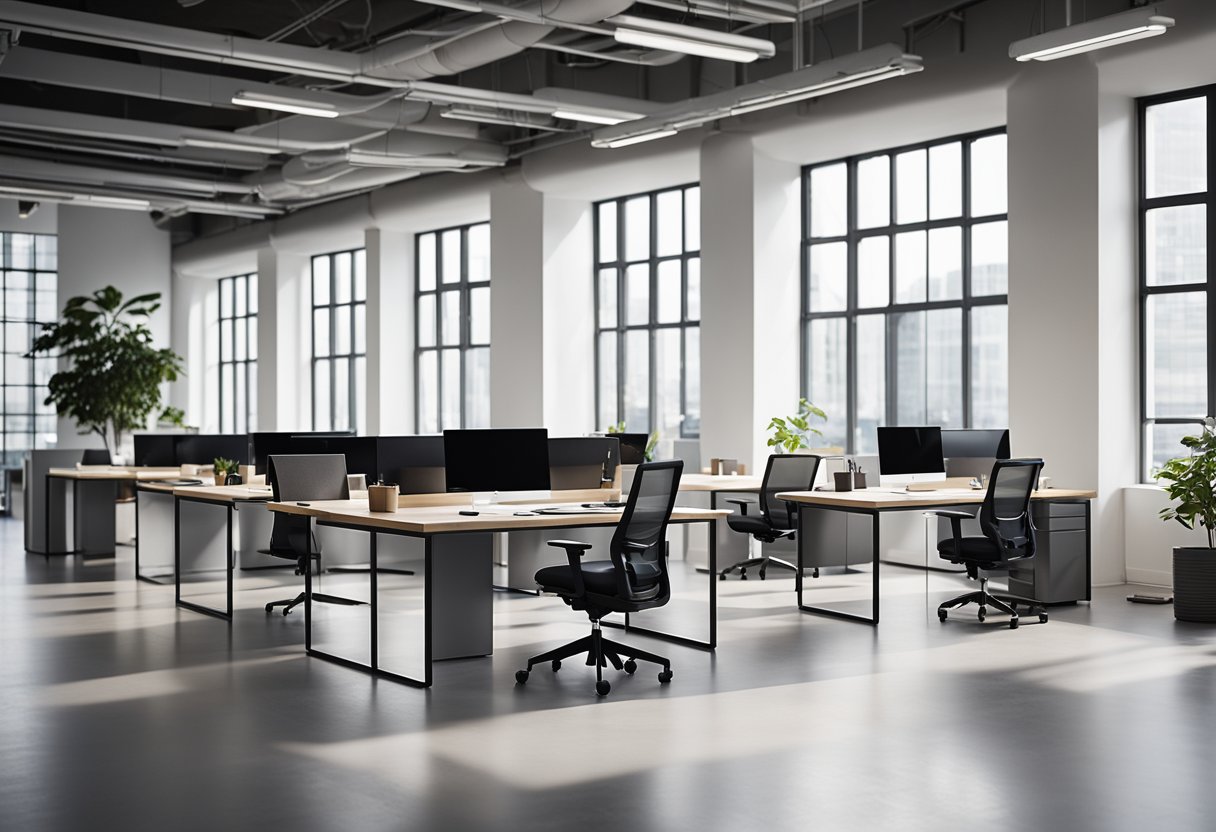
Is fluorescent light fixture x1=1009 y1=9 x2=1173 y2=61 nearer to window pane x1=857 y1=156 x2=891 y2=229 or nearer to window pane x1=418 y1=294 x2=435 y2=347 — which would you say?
window pane x1=857 y1=156 x2=891 y2=229

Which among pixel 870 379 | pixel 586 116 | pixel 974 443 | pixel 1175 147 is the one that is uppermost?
pixel 586 116

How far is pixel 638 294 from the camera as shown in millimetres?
14516

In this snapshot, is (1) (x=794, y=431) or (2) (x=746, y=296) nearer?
(2) (x=746, y=296)

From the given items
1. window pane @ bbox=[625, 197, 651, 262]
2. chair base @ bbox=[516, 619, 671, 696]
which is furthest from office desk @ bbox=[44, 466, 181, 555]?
chair base @ bbox=[516, 619, 671, 696]

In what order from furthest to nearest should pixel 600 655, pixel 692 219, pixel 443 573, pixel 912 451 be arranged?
pixel 692 219 → pixel 912 451 → pixel 443 573 → pixel 600 655

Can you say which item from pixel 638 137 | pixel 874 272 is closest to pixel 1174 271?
pixel 874 272

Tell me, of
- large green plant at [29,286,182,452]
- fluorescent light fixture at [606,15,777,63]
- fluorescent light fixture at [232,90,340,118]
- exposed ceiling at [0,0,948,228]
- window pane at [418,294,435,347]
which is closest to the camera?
fluorescent light fixture at [606,15,777,63]

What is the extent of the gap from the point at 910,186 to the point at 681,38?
4.13m

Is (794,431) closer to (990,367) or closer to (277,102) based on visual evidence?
(990,367)

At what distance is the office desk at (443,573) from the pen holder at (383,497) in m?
0.05

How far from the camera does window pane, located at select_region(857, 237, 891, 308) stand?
12.0 metres

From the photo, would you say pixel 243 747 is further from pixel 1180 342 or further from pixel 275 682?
pixel 1180 342

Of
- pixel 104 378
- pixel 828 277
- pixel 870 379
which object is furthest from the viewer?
pixel 104 378

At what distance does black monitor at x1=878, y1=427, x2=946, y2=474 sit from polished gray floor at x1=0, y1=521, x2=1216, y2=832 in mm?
1400
